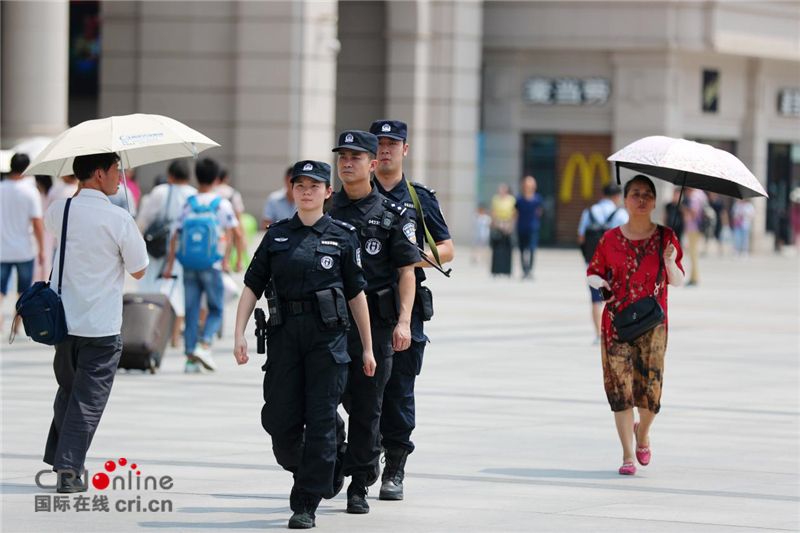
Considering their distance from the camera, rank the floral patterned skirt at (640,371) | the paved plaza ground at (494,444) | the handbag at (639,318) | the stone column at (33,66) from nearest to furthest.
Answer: the paved plaza ground at (494,444), the handbag at (639,318), the floral patterned skirt at (640,371), the stone column at (33,66)

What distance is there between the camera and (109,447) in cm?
893

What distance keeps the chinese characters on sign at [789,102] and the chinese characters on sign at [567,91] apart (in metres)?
7.26

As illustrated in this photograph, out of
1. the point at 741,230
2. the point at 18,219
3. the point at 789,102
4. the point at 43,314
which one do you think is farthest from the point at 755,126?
the point at 43,314

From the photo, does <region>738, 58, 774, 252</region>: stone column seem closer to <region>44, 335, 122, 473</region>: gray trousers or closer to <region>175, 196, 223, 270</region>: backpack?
<region>175, 196, 223, 270</region>: backpack

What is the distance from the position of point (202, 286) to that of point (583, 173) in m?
29.4

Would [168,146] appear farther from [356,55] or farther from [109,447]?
[356,55]

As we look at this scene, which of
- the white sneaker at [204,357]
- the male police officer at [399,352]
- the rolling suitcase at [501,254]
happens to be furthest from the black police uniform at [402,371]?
the rolling suitcase at [501,254]

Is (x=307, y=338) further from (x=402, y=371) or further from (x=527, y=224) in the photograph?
(x=527, y=224)

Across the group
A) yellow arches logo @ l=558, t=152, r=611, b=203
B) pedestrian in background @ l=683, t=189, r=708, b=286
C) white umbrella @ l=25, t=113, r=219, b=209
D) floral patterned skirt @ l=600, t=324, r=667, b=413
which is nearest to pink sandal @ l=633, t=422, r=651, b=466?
floral patterned skirt @ l=600, t=324, r=667, b=413

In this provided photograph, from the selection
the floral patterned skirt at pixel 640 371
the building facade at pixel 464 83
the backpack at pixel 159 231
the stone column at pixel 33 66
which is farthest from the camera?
the building facade at pixel 464 83

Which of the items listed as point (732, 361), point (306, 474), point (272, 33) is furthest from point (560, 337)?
point (272, 33)

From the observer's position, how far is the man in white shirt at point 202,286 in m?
12.8

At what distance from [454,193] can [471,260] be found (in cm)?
475

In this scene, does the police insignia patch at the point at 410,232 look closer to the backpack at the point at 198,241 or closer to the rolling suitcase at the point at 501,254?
the backpack at the point at 198,241
